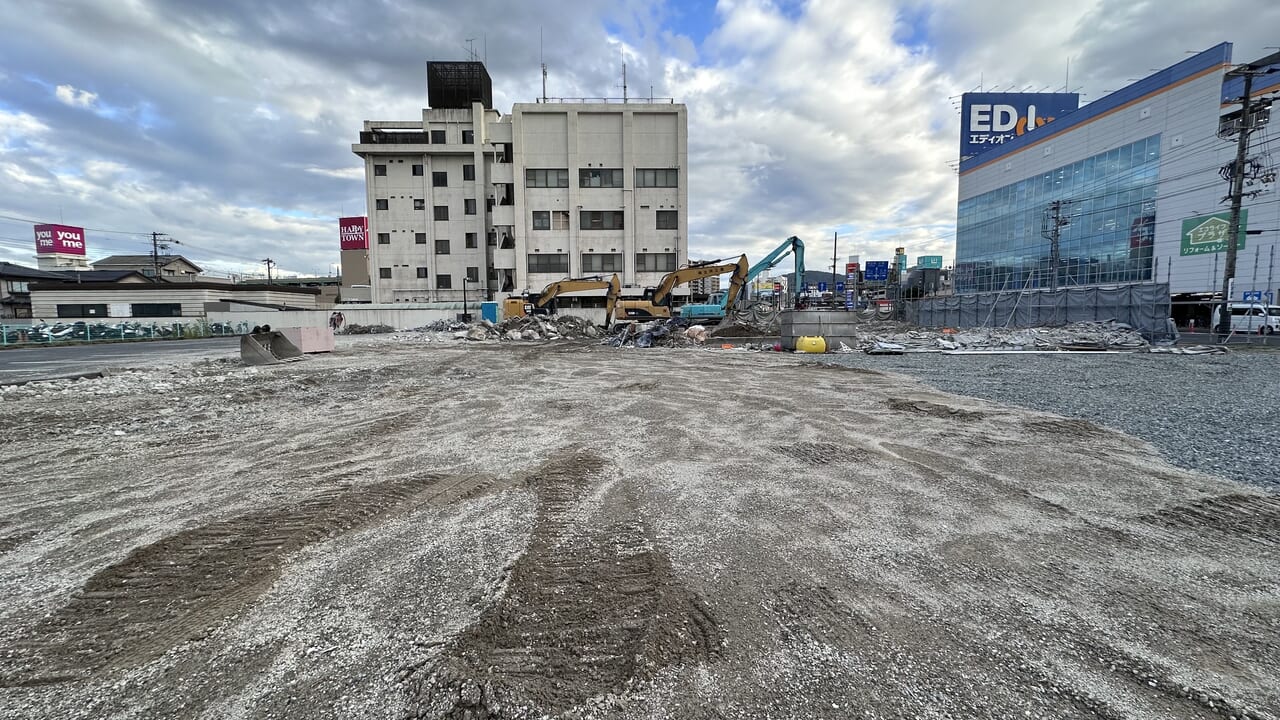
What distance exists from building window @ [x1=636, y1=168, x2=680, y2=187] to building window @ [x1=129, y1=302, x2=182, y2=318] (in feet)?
139

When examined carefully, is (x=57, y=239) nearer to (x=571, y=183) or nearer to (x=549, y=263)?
(x=549, y=263)

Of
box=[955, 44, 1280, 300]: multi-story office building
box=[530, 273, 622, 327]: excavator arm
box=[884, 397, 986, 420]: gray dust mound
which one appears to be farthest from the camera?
box=[955, 44, 1280, 300]: multi-story office building

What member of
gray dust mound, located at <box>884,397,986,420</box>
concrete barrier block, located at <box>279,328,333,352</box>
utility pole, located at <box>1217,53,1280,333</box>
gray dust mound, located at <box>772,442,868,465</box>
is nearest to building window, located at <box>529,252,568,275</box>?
concrete barrier block, located at <box>279,328,333,352</box>

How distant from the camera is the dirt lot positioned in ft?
7.14

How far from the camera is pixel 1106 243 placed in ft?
151

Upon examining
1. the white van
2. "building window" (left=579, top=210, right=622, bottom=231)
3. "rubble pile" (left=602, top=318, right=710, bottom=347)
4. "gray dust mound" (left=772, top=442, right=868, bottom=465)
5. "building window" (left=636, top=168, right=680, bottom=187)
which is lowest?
"gray dust mound" (left=772, top=442, right=868, bottom=465)

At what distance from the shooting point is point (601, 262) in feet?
142

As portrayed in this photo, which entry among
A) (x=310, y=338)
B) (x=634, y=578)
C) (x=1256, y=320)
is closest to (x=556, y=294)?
(x=310, y=338)

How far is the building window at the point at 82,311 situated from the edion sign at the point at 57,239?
41214mm

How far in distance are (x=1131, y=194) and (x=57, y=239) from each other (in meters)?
124

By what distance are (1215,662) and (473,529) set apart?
13.6ft

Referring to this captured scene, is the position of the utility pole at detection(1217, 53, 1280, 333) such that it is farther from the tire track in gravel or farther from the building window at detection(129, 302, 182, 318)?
the building window at detection(129, 302, 182, 318)

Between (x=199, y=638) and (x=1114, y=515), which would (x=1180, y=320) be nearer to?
(x=1114, y=515)

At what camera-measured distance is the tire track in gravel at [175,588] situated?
2426mm
